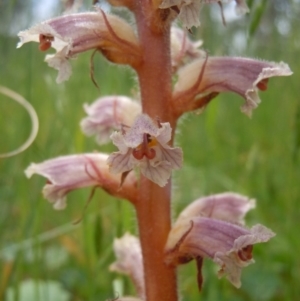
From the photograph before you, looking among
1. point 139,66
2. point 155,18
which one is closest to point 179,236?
point 139,66

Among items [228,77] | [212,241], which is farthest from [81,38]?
[212,241]

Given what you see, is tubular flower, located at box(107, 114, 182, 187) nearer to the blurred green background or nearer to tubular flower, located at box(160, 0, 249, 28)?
tubular flower, located at box(160, 0, 249, 28)

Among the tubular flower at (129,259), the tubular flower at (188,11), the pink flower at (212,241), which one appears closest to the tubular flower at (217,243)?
the pink flower at (212,241)

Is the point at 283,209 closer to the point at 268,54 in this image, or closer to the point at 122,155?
the point at 122,155

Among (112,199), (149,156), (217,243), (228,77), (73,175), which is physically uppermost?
(112,199)

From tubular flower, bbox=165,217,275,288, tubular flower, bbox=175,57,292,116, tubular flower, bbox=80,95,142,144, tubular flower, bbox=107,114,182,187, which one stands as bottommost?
tubular flower, bbox=165,217,275,288

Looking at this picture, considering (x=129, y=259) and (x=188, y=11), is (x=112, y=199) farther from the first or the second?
(x=188, y=11)

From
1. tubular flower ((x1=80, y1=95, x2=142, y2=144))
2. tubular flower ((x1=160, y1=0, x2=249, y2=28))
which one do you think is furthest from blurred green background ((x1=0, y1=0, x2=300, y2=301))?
tubular flower ((x1=160, y1=0, x2=249, y2=28))
